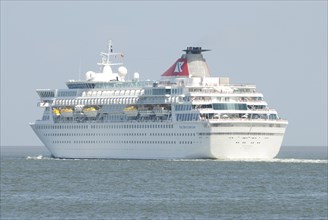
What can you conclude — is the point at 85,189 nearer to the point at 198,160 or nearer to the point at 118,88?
the point at 198,160

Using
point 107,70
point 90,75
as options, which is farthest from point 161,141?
point 107,70

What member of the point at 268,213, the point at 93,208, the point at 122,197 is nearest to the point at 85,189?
the point at 122,197

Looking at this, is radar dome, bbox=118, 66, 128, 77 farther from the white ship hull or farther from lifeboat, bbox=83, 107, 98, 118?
the white ship hull

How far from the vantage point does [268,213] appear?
6284cm

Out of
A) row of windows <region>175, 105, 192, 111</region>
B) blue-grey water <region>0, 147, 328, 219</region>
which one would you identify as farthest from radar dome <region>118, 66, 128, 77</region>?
blue-grey water <region>0, 147, 328, 219</region>

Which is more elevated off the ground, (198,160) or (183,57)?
(183,57)

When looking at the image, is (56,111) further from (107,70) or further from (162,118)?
(162,118)

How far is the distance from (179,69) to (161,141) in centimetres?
814

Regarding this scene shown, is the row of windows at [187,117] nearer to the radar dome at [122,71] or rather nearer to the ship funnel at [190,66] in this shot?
the ship funnel at [190,66]

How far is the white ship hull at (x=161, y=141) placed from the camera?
346 feet

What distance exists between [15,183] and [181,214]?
2406 centimetres

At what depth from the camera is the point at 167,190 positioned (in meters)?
76.6

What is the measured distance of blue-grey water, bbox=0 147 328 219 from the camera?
62.8 m

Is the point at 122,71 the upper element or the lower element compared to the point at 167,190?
upper
